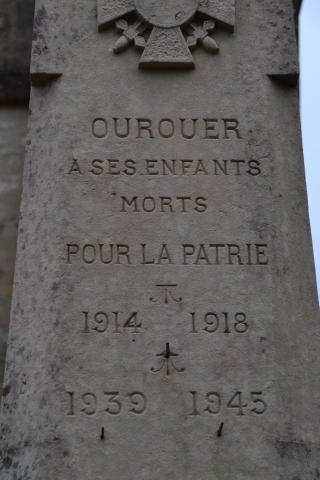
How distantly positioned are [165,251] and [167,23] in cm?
174

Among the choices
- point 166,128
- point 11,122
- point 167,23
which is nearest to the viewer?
point 166,128

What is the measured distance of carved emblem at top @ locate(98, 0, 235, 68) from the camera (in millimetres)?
5781

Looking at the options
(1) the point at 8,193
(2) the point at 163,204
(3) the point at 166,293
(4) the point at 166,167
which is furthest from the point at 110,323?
(1) the point at 8,193

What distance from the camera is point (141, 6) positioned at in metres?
5.88

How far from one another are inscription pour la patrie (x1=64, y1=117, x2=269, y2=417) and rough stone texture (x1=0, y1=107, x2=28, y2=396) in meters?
1.15

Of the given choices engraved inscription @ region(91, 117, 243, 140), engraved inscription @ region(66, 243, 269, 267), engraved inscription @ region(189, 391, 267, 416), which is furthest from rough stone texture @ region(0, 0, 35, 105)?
engraved inscription @ region(189, 391, 267, 416)

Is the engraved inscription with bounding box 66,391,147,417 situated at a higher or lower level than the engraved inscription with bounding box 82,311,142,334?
lower

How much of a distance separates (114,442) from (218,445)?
0.63 metres

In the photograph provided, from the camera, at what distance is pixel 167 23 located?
5844 millimetres

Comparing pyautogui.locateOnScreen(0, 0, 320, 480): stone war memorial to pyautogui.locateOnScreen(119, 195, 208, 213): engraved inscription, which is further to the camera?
pyautogui.locateOnScreen(119, 195, 208, 213): engraved inscription

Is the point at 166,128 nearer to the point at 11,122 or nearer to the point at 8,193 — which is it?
the point at 8,193

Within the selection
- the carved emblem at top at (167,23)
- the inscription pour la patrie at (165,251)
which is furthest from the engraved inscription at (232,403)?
the carved emblem at top at (167,23)

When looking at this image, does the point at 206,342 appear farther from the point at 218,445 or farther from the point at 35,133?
the point at 35,133

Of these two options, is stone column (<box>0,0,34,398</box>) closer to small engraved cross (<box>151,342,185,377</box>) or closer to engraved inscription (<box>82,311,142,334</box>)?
engraved inscription (<box>82,311,142,334</box>)
